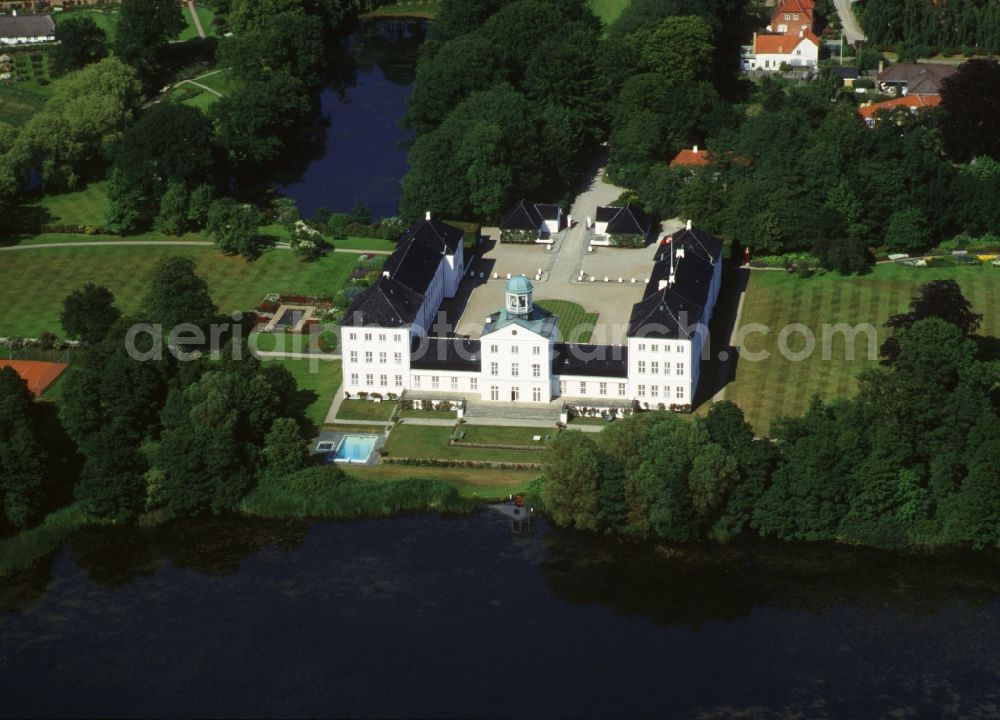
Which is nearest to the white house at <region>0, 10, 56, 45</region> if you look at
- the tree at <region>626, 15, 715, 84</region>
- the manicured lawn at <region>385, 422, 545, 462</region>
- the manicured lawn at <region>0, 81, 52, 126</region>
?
the manicured lawn at <region>0, 81, 52, 126</region>

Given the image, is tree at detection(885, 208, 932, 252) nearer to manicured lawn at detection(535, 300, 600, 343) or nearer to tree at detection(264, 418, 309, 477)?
manicured lawn at detection(535, 300, 600, 343)

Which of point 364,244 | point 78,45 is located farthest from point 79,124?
point 364,244

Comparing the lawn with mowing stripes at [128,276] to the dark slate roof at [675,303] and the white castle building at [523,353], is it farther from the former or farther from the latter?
the dark slate roof at [675,303]

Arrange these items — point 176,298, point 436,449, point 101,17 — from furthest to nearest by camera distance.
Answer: point 101,17 < point 176,298 < point 436,449

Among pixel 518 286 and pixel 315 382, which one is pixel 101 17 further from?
pixel 518 286

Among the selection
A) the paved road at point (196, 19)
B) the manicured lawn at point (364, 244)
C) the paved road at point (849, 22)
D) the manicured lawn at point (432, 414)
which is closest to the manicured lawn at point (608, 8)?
the paved road at point (849, 22)

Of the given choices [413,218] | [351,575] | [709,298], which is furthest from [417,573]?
[413,218]
